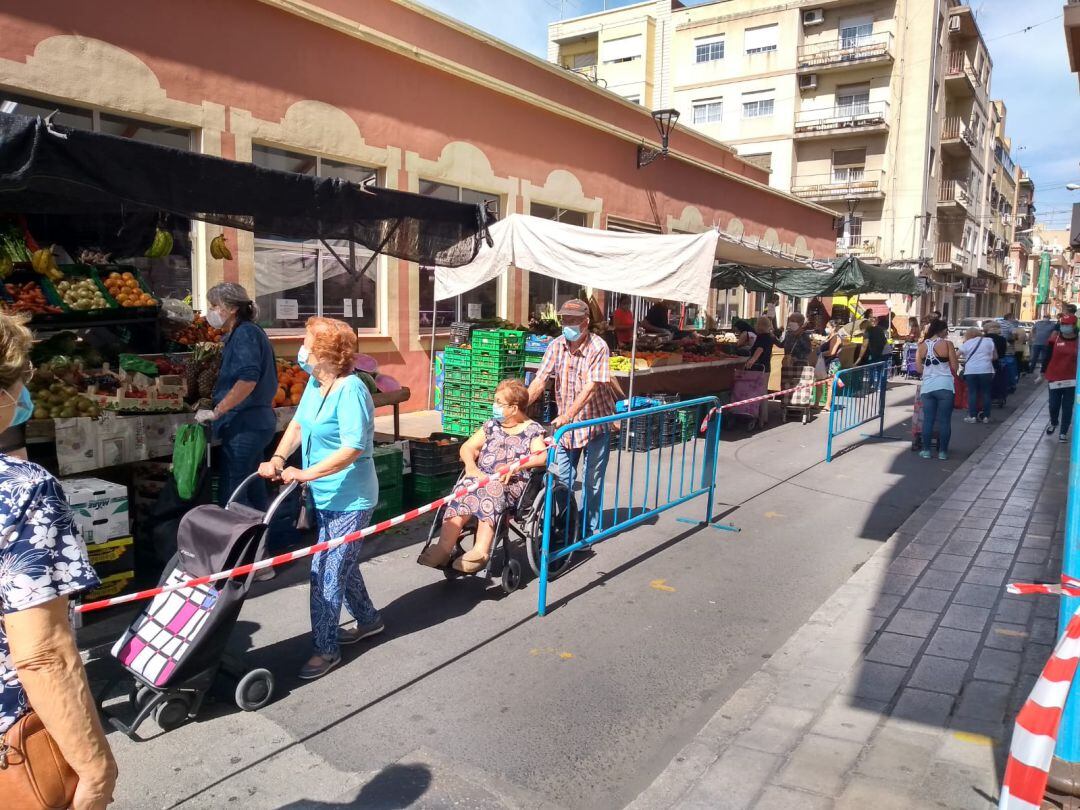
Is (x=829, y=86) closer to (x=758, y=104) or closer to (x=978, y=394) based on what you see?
(x=758, y=104)

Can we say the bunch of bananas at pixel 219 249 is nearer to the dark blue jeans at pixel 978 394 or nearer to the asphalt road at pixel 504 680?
the asphalt road at pixel 504 680

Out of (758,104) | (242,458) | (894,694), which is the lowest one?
(894,694)

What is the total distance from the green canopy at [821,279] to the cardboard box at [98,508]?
1365cm

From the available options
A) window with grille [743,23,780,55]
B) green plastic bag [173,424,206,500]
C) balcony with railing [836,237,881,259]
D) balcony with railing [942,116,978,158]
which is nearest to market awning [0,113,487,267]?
green plastic bag [173,424,206,500]

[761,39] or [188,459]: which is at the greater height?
[761,39]

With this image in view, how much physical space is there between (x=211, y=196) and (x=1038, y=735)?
5.20 meters

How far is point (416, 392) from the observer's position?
39.5ft

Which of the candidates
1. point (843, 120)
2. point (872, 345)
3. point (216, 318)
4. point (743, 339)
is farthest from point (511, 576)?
point (843, 120)

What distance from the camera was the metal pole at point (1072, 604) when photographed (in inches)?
116

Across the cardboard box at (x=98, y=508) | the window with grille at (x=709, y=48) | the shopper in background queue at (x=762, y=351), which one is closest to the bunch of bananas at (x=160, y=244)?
the cardboard box at (x=98, y=508)

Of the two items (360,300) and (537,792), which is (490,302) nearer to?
(360,300)

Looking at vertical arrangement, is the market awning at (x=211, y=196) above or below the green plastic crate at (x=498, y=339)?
above

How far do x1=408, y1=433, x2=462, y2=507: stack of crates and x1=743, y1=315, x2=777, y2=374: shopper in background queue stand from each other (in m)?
7.13

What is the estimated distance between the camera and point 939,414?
1050cm
